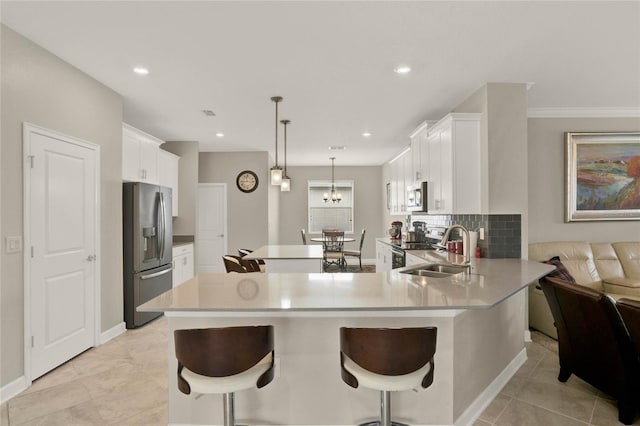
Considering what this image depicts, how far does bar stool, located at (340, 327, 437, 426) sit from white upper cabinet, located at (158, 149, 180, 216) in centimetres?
479

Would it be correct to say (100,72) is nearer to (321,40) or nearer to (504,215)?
(321,40)

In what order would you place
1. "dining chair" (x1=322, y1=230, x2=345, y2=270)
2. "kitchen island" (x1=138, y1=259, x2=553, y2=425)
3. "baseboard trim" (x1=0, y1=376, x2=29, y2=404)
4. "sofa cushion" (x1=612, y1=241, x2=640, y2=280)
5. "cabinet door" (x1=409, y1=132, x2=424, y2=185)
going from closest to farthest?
1. "kitchen island" (x1=138, y1=259, x2=553, y2=425)
2. "baseboard trim" (x1=0, y1=376, x2=29, y2=404)
3. "sofa cushion" (x1=612, y1=241, x2=640, y2=280)
4. "cabinet door" (x1=409, y1=132, x2=424, y2=185)
5. "dining chair" (x1=322, y1=230, x2=345, y2=270)

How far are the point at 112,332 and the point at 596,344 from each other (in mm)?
4362

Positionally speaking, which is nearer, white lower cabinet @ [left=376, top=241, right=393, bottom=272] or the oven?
the oven

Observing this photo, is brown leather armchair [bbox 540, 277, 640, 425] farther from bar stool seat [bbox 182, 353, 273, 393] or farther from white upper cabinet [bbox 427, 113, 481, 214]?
bar stool seat [bbox 182, 353, 273, 393]

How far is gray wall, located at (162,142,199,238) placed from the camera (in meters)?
6.36

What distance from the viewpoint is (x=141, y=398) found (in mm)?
2486

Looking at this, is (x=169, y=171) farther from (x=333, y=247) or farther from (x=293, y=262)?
(x=333, y=247)

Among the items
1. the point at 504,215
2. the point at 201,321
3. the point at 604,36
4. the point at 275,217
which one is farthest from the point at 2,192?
the point at 275,217

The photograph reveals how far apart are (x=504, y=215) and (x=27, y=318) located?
4265 millimetres

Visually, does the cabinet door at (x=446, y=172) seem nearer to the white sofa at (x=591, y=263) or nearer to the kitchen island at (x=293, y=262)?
the white sofa at (x=591, y=263)

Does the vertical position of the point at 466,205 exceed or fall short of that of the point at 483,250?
it exceeds it

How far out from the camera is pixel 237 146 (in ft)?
21.9

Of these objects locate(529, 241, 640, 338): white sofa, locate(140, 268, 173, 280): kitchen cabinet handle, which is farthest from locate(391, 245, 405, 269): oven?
locate(140, 268, 173, 280): kitchen cabinet handle
